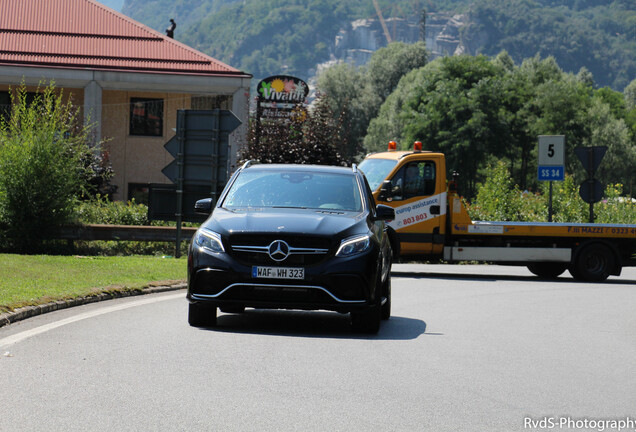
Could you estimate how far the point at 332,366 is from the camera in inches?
330

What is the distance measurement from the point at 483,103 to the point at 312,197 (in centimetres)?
6448

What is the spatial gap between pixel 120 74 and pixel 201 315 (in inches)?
1129

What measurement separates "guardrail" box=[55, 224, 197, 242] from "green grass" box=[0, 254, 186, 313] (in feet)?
8.49

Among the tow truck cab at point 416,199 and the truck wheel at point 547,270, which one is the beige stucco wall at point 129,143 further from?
the tow truck cab at point 416,199

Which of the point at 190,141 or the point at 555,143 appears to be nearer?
the point at 190,141

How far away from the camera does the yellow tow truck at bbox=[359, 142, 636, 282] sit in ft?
70.0

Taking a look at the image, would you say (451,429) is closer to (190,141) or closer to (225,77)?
(190,141)

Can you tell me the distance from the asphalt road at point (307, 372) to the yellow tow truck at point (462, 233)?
26.3 ft

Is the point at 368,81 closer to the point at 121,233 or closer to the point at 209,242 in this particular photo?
the point at 121,233

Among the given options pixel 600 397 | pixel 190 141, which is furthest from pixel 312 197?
pixel 190 141

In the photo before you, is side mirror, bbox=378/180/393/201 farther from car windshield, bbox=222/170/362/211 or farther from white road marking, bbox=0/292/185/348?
car windshield, bbox=222/170/362/211

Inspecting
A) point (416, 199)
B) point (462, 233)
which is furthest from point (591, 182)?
point (416, 199)

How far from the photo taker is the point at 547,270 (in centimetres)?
2361

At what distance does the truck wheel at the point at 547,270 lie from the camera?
23.4m
